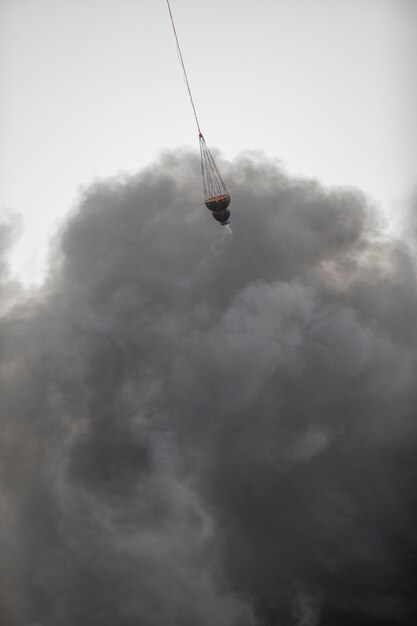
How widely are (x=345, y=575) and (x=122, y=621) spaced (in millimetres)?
37376

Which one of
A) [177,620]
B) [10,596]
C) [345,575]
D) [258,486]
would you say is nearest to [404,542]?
[345,575]

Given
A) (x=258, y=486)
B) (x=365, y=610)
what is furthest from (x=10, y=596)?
(x=365, y=610)

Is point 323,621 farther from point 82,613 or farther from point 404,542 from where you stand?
point 82,613

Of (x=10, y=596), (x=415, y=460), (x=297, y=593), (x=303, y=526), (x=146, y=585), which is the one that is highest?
(x=415, y=460)

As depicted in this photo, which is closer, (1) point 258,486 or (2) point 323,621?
(2) point 323,621

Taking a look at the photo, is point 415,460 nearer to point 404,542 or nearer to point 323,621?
point 404,542

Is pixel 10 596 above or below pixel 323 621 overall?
below

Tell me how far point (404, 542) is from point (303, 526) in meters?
16.5

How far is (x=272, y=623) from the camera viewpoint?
86.8 m

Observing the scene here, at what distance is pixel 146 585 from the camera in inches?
3511

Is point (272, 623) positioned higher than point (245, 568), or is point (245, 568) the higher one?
point (245, 568)

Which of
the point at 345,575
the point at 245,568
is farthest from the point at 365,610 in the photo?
the point at 245,568

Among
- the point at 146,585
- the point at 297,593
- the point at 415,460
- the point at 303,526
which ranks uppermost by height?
the point at 415,460

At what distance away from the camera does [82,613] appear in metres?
87.5
